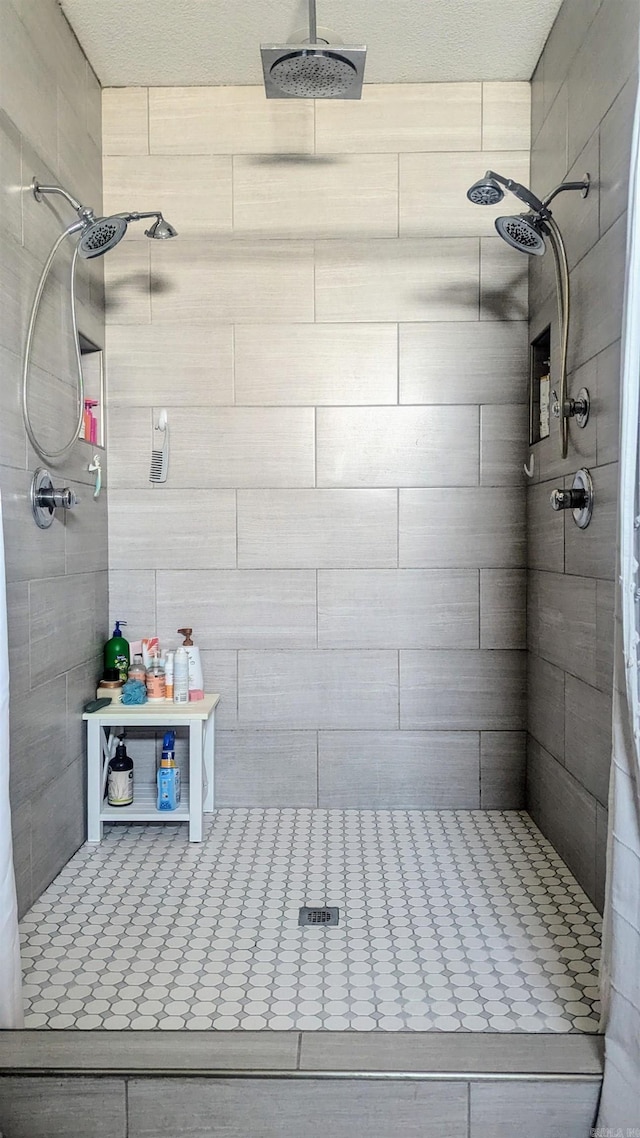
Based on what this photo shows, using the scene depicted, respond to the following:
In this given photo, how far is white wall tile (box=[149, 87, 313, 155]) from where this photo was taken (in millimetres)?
2887

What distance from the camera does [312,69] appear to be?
6.90 feet

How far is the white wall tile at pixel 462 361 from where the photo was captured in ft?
9.54

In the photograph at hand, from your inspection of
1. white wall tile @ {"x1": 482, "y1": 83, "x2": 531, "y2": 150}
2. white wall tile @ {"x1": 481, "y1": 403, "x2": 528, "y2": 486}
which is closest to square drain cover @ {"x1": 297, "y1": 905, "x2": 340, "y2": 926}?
white wall tile @ {"x1": 481, "y1": 403, "x2": 528, "y2": 486}

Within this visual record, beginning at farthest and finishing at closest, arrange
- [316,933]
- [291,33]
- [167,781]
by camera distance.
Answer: [167,781] < [291,33] < [316,933]

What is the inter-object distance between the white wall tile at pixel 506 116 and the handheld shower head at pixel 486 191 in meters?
0.77

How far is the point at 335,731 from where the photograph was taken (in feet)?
9.75

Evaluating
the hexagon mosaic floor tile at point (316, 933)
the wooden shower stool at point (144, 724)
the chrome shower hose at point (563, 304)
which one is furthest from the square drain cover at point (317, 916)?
the chrome shower hose at point (563, 304)

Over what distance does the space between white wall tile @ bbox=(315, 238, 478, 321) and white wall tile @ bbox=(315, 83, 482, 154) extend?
0.34 meters

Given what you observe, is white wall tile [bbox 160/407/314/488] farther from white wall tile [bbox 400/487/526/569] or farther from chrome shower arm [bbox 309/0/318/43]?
chrome shower arm [bbox 309/0/318/43]

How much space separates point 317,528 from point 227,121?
1.48 meters

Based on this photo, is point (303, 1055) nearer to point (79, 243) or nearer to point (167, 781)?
point (167, 781)

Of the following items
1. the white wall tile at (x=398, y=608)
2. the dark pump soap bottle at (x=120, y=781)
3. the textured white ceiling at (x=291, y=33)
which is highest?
the textured white ceiling at (x=291, y=33)

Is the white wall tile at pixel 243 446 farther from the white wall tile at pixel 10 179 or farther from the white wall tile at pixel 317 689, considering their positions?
the white wall tile at pixel 10 179

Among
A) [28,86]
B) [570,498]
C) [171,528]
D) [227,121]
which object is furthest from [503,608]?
[28,86]
